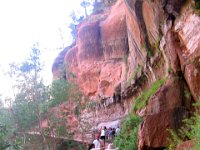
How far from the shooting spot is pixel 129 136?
13.5 metres

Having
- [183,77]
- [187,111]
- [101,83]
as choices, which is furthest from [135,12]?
[101,83]

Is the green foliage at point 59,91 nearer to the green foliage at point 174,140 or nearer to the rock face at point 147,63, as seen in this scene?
the rock face at point 147,63

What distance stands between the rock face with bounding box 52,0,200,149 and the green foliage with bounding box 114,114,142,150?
63 cm

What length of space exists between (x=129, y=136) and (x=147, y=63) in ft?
17.9

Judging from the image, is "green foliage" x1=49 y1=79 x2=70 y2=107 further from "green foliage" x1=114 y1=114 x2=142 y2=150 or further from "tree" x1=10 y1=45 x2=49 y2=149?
"green foliage" x1=114 y1=114 x2=142 y2=150

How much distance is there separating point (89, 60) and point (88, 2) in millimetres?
18633

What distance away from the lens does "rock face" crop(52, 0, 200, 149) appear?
33.6ft

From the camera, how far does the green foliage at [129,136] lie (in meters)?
12.6

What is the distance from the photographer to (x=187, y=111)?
10289 mm

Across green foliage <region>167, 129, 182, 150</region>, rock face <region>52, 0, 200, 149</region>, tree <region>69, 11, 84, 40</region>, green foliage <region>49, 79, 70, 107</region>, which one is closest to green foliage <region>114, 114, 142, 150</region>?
rock face <region>52, 0, 200, 149</region>

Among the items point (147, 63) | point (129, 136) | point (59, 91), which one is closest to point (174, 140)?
point (129, 136)

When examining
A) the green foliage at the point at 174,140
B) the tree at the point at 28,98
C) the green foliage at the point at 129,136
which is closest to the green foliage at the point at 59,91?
the tree at the point at 28,98

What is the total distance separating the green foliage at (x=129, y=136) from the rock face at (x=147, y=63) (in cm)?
63

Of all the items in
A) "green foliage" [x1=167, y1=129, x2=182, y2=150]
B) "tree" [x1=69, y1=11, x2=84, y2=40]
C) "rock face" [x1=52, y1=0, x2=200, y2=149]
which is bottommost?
"green foliage" [x1=167, y1=129, x2=182, y2=150]
